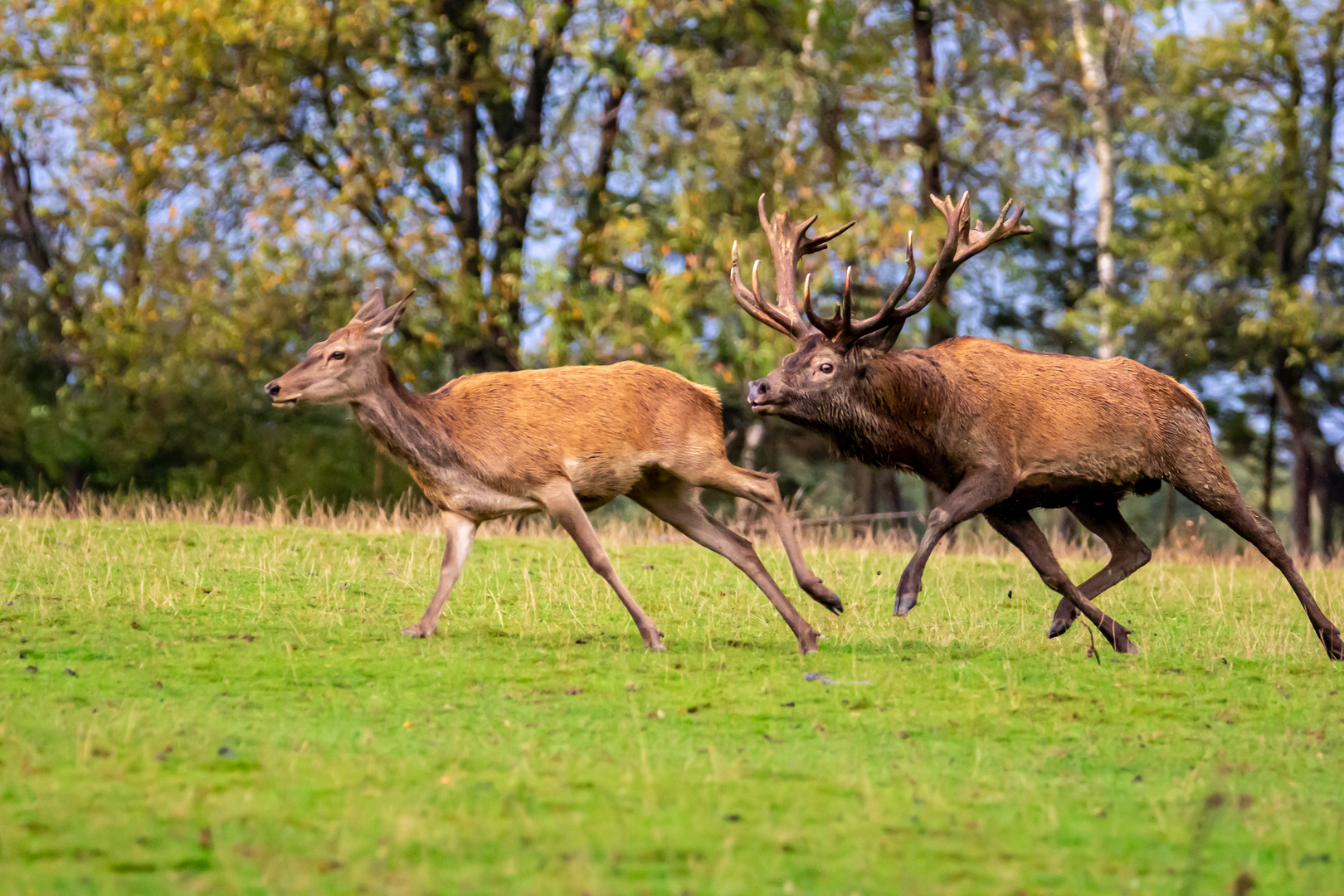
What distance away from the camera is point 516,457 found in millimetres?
8945

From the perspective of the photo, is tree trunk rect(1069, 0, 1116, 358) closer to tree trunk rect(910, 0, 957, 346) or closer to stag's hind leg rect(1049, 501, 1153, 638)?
tree trunk rect(910, 0, 957, 346)

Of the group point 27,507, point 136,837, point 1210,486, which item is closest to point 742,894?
point 136,837

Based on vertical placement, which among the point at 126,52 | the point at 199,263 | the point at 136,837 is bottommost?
the point at 136,837

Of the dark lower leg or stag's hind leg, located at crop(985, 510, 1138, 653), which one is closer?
stag's hind leg, located at crop(985, 510, 1138, 653)

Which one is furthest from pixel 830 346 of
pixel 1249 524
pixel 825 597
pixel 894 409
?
pixel 1249 524

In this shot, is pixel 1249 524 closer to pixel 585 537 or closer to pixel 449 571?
pixel 585 537

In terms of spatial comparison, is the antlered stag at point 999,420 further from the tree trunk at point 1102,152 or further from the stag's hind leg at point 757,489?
the tree trunk at point 1102,152

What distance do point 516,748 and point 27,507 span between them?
36.5 feet

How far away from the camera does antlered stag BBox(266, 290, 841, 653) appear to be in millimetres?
8938

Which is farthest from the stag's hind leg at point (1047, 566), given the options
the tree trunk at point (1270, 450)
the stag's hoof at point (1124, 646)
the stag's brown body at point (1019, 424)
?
the tree trunk at point (1270, 450)

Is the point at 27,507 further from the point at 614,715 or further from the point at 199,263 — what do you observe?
the point at 614,715

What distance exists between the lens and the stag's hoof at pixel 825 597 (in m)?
8.73

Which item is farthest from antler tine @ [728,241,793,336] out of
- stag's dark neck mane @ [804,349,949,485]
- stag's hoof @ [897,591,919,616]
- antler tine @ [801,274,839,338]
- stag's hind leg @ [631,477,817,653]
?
stag's hoof @ [897,591,919,616]

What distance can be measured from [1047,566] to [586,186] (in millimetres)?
13909
